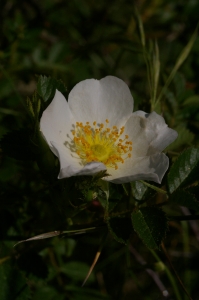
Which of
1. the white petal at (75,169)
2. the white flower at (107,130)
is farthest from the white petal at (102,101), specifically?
the white petal at (75,169)

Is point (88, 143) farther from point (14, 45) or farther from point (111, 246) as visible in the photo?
point (14, 45)

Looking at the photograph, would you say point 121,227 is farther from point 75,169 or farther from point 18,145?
point 18,145

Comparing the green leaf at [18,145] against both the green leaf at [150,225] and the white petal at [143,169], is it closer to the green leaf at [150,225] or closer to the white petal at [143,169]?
the white petal at [143,169]

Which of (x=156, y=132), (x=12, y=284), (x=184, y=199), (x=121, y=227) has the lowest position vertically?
(x=12, y=284)

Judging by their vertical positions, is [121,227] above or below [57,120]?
below

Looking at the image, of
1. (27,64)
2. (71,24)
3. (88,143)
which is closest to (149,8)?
(71,24)

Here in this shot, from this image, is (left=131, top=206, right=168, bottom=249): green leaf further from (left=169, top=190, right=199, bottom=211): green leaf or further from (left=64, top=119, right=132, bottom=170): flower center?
(left=64, top=119, right=132, bottom=170): flower center

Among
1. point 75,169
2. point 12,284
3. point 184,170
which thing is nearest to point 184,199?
point 184,170
